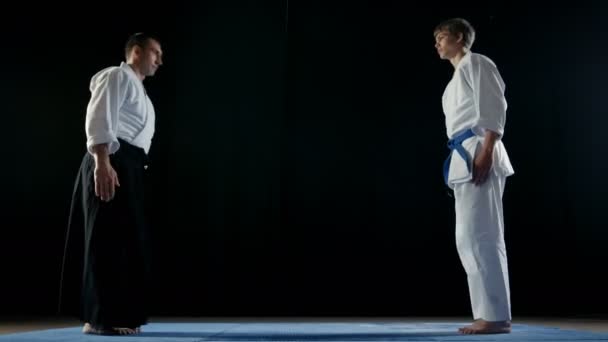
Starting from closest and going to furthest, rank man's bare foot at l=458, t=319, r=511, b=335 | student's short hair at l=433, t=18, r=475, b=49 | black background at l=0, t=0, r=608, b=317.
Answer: man's bare foot at l=458, t=319, r=511, b=335, student's short hair at l=433, t=18, r=475, b=49, black background at l=0, t=0, r=608, b=317

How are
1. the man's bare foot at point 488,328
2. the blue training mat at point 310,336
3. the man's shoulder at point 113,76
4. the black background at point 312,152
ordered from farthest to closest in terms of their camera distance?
the black background at point 312,152
the man's shoulder at point 113,76
the man's bare foot at point 488,328
the blue training mat at point 310,336

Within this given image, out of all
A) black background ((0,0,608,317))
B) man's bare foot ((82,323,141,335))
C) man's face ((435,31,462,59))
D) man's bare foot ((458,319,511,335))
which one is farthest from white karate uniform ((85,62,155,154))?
black background ((0,0,608,317))

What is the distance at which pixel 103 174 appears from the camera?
2.25 m

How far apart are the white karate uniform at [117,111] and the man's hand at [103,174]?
31 millimetres

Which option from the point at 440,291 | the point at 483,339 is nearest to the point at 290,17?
the point at 440,291

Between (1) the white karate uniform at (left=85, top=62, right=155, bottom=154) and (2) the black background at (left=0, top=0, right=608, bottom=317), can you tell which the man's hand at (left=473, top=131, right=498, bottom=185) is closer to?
(1) the white karate uniform at (left=85, top=62, right=155, bottom=154)

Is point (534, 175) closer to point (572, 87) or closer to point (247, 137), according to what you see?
point (572, 87)

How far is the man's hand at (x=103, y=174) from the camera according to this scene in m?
2.24

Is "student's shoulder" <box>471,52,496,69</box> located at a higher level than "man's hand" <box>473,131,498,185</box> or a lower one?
higher

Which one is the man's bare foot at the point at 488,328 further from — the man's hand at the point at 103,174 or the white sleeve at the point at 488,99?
the man's hand at the point at 103,174

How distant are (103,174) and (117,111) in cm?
24

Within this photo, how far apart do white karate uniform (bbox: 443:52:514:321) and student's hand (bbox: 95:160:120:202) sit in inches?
47.9

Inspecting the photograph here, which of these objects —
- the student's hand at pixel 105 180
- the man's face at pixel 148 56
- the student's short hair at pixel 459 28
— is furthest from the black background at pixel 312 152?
the student's hand at pixel 105 180

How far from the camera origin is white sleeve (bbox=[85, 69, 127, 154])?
2.24 m
